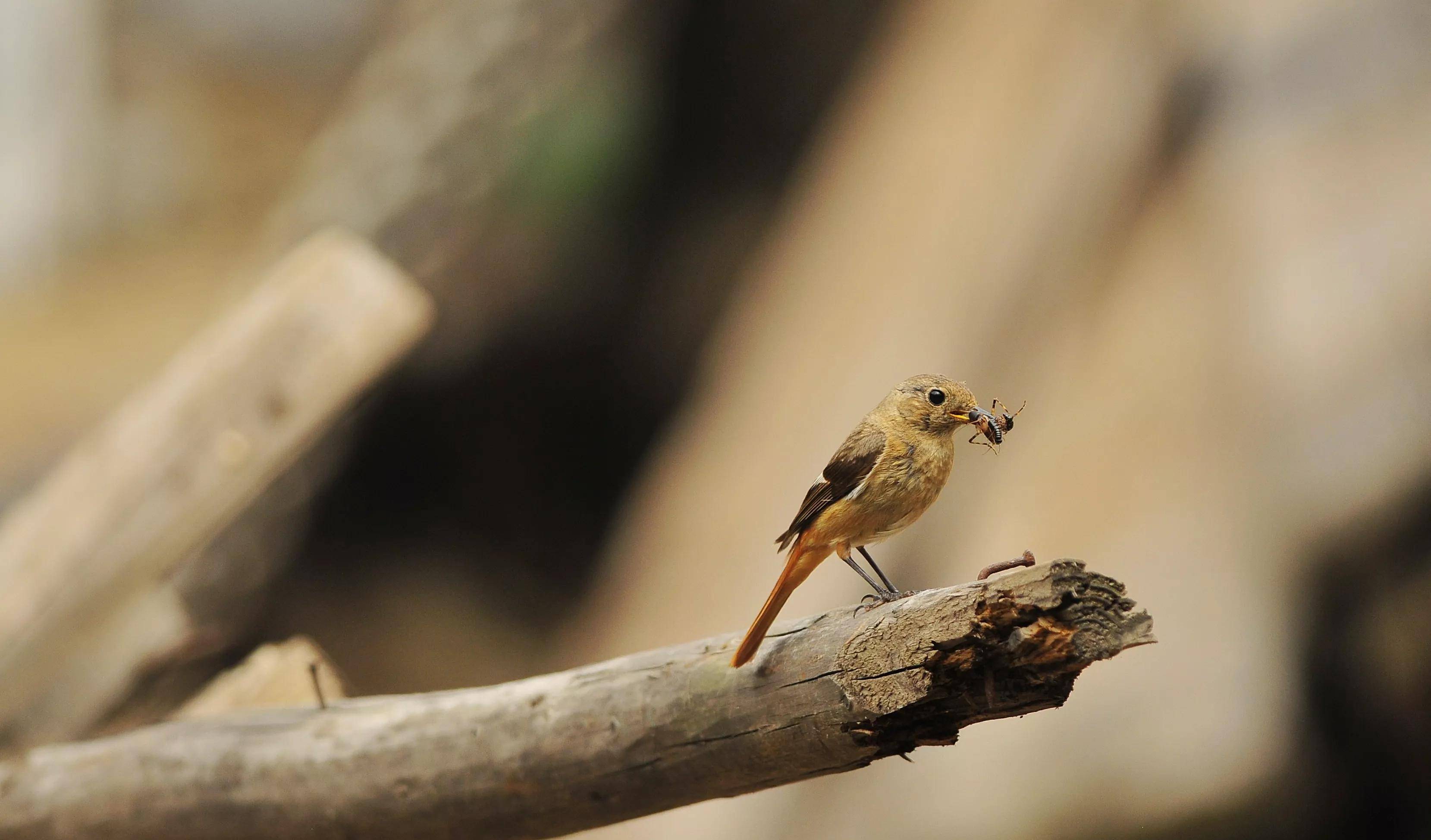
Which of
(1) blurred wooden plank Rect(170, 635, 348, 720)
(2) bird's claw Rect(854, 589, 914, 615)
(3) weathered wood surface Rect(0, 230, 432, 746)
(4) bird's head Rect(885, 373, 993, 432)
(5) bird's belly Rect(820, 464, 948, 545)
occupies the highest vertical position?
(4) bird's head Rect(885, 373, 993, 432)

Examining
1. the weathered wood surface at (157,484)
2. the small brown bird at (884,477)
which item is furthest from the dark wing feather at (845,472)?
the weathered wood surface at (157,484)

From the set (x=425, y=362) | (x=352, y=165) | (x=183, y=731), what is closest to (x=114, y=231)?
(x=425, y=362)

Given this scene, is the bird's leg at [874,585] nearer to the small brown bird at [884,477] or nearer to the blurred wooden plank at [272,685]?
the small brown bird at [884,477]

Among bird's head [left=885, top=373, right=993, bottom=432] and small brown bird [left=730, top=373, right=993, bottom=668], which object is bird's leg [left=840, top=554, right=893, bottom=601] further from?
bird's head [left=885, top=373, right=993, bottom=432]

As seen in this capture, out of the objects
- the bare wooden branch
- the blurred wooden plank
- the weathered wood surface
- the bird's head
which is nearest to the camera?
the bare wooden branch

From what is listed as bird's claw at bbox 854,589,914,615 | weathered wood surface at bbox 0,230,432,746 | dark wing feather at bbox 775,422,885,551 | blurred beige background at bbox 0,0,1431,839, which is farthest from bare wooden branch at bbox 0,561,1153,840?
blurred beige background at bbox 0,0,1431,839

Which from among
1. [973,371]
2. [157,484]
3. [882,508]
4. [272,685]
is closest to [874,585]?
[882,508]

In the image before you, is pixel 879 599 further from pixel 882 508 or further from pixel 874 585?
pixel 882 508
